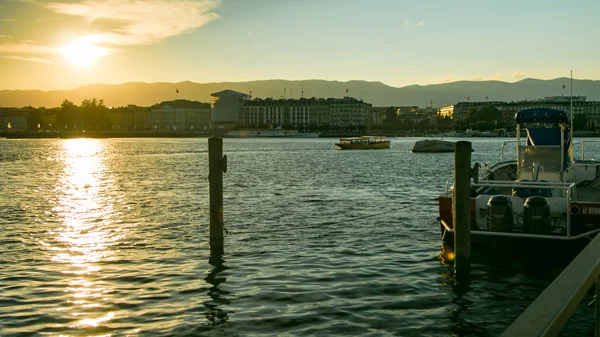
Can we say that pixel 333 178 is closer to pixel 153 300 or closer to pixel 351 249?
pixel 351 249

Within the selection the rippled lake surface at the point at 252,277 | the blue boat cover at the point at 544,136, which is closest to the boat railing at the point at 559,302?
the rippled lake surface at the point at 252,277

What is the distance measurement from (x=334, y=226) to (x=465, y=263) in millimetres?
7986

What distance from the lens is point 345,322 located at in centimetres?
1062

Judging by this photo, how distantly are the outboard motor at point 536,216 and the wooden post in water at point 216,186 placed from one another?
23.0 ft

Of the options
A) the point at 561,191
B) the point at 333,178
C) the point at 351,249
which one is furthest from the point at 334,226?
the point at 333,178

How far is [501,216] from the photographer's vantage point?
14719mm

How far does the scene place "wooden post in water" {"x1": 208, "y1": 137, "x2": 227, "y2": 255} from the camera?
1529 cm

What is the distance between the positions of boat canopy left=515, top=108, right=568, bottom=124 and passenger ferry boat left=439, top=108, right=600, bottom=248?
0.19 feet

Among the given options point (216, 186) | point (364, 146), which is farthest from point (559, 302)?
point (364, 146)

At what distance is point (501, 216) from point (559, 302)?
12137mm

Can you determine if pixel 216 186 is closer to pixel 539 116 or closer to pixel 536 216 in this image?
pixel 536 216

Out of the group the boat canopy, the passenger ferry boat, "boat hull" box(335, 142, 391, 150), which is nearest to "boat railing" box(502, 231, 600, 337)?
the passenger ferry boat

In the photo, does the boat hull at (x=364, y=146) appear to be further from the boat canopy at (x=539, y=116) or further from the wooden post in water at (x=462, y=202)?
the wooden post in water at (x=462, y=202)

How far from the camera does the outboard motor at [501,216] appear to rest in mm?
14719
